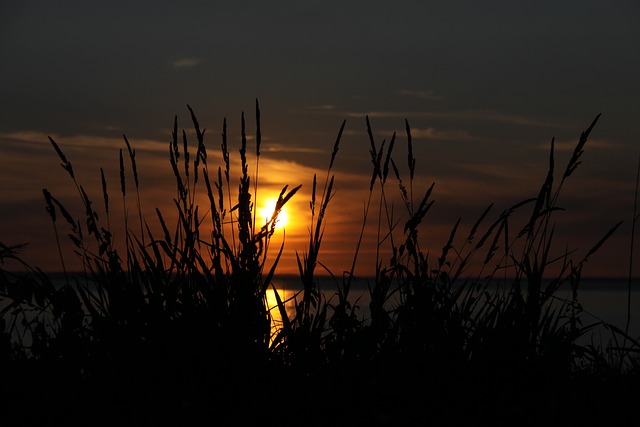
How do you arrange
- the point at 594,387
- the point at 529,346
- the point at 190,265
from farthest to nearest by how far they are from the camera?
the point at 190,265, the point at 529,346, the point at 594,387

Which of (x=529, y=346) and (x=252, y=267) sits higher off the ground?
(x=252, y=267)

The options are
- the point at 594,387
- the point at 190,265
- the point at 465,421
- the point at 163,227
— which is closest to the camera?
the point at 465,421

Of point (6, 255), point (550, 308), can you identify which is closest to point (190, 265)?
point (6, 255)

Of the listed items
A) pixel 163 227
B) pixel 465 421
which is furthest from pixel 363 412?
pixel 163 227

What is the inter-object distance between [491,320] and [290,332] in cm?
91

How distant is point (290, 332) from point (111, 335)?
0.78m

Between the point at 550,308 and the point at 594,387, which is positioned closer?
the point at 594,387

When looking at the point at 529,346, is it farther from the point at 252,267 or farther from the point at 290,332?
the point at 252,267

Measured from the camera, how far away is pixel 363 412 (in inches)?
118

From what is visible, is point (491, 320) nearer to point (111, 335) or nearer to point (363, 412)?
point (363, 412)

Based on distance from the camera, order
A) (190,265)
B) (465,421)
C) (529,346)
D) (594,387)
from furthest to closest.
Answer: (190,265)
(529,346)
(594,387)
(465,421)

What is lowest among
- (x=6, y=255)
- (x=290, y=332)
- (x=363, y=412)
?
(x=363, y=412)

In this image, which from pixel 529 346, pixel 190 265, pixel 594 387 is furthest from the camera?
pixel 190 265

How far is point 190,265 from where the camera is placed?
3570 millimetres
